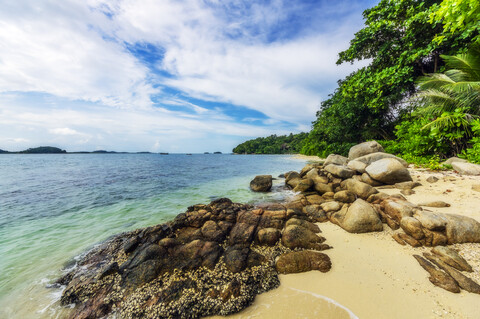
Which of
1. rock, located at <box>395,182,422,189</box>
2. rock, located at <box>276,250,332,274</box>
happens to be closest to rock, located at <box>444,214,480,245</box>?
rock, located at <box>276,250,332,274</box>

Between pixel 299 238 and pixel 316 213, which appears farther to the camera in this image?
pixel 316 213

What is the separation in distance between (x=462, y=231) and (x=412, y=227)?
862mm

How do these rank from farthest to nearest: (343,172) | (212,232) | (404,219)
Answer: (343,172) → (212,232) → (404,219)

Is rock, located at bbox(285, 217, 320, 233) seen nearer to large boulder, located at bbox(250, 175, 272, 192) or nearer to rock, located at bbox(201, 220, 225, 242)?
rock, located at bbox(201, 220, 225, 242)

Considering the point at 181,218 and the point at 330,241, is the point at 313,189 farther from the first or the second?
the point at 181,218

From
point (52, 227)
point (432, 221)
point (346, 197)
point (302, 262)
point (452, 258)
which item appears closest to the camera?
point (452, 258)

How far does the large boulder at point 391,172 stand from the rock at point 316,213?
4.18 m

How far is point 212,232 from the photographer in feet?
15.1

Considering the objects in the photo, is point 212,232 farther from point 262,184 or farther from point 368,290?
point 262,184

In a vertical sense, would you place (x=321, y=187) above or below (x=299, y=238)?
above

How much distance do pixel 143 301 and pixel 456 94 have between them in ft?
52.2

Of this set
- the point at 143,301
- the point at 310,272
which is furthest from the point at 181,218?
the point at 310,272

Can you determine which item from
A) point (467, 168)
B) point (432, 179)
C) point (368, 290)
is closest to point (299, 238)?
point (368, 290)

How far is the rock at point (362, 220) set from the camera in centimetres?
445
